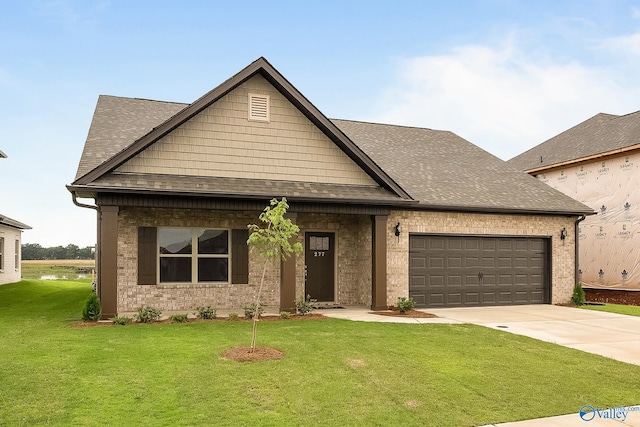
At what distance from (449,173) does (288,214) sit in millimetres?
7208

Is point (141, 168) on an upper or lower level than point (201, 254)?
upper

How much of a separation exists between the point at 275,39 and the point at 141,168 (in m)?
10.9

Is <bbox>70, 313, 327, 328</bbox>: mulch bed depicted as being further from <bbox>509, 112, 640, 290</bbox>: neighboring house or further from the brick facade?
<bbox>509, 112, 640, 290</bbox>: neighboring house

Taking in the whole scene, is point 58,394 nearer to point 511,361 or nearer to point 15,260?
point 511,361

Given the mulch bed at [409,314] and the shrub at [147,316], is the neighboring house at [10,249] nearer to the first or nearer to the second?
the shrub at [147,316]

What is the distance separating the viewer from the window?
1343cm

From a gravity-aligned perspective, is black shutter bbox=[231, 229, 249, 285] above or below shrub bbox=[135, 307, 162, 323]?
above

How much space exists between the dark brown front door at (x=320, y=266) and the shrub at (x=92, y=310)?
591 centimetres

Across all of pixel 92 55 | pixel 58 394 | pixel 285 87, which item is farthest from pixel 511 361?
pixel 92 55

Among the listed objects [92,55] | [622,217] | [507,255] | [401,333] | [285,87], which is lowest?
[401,333]

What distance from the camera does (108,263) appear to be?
11156mm

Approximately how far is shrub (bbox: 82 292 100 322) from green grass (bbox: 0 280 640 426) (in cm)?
91

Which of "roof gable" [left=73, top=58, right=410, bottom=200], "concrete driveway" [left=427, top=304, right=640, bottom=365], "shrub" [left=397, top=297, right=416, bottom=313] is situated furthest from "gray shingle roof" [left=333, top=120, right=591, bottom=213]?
"concrete driveway" [left=427, top=304, right=640, bottom=365]

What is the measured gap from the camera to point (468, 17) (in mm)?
18312
